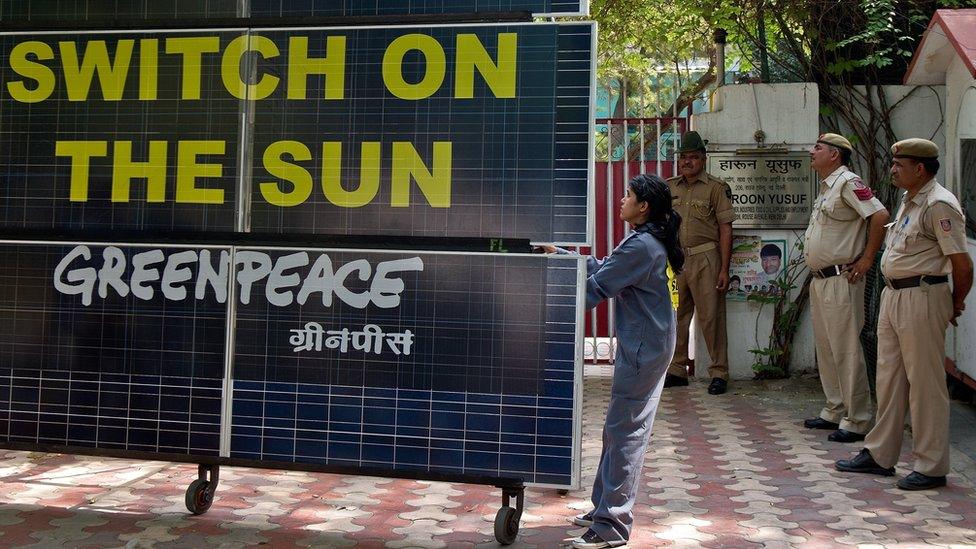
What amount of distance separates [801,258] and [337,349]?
5.33 metres

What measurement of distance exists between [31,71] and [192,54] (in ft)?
2.79

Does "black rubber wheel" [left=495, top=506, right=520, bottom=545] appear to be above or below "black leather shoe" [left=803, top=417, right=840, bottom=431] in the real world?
below

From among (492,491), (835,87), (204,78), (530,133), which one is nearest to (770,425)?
(492,491)

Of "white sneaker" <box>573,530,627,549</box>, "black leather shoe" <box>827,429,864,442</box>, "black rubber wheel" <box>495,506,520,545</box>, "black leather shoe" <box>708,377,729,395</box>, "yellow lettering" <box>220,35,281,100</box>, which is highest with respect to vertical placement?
"yellow lettering" <box>220,35,281,100</box>

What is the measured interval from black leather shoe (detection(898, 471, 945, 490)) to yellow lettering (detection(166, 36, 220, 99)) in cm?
420

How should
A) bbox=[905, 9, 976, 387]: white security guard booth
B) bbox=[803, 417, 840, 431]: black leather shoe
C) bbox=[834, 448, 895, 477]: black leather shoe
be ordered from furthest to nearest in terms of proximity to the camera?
1. bbox=[803, 417, 840, 431]: black leather shoe
2. bbox=[905, 9, 976, 387]: white security guard booth
3. bbox=[834, 448, 895, 477]: black leather shoe

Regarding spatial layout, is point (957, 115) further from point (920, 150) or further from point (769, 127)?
point (920, 150)

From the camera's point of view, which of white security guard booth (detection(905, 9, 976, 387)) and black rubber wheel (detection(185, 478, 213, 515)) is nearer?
black rubber wheel (detection(185, 478, 213, 515))

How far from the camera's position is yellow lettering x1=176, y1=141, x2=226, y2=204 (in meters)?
4.89

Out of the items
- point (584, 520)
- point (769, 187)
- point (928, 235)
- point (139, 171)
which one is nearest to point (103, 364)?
point (139, 171)

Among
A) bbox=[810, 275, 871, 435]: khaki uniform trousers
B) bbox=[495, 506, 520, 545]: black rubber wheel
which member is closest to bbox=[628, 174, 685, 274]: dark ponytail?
bbox=[495, 506, 520, 545]: black rubber wheel

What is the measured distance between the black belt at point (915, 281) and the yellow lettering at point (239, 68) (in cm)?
356

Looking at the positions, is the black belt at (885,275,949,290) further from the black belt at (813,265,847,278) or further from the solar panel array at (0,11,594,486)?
the solar panel array at (0,11,594,486)

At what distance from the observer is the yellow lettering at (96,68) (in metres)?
5.00
